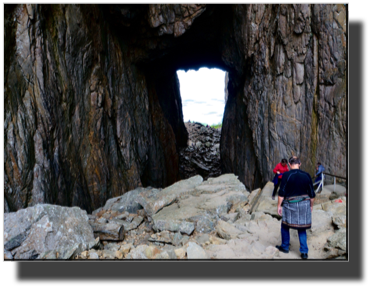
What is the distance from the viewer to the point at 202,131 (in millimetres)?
32281

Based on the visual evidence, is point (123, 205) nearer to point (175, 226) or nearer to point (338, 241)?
point (175, 226)

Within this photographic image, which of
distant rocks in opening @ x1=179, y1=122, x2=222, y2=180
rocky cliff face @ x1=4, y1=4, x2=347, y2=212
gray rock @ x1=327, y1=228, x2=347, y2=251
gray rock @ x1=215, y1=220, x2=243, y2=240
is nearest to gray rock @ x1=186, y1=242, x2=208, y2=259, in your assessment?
gray rock @ x1=215, y1=220, x2=243, y2=240

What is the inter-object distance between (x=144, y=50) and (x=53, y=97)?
25.6 feet

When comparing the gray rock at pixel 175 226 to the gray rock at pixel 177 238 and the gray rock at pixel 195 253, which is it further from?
the gray rock at pixel 195 253

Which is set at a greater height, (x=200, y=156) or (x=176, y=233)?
(x=176, y=233)

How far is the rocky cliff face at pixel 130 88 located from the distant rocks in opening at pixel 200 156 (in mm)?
9458

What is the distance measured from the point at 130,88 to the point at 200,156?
15.2 meters

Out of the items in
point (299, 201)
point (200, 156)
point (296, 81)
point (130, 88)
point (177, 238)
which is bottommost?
point (200, 156)

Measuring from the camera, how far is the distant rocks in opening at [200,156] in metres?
25.0

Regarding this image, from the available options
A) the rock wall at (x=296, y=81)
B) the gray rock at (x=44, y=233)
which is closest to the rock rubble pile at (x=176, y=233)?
the gray rock at (x=44, y=233)

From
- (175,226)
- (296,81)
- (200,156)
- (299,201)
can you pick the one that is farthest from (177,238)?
(200,156)

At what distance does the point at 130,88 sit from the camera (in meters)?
12.7

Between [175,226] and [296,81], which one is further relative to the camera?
[296,81]

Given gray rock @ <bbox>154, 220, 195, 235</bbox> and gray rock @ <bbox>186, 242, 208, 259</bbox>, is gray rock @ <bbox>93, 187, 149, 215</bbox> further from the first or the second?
gray rock @ <bbox>186, 242, 208, 259</bbox>
